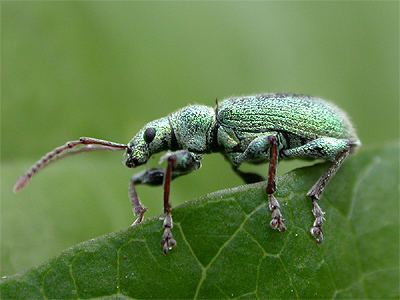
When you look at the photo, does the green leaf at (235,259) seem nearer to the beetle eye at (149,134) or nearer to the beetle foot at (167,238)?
the beetle foot at (167,238)

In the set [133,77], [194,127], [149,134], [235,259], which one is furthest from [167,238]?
[133,77]

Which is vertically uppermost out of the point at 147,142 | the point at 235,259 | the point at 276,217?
the point at 147,142

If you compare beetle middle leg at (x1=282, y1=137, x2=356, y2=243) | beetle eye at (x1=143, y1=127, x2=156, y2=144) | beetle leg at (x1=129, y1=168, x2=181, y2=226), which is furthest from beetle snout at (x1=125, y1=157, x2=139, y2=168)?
beetle middle leg at (x1=282, y1=137, x2=356, y2=243)

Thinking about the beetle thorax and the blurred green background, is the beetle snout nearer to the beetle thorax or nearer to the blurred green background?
the blurred green background

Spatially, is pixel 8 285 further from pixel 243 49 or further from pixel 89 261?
pixel 243 49

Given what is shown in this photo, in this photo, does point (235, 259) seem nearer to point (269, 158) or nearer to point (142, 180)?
point (269, 158)

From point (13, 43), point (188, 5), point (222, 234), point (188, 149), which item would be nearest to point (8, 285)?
point (222, 234)
